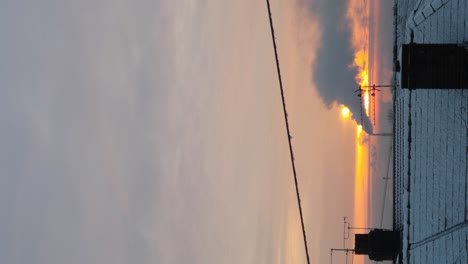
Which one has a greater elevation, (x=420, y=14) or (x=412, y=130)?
(x=420, y=14)

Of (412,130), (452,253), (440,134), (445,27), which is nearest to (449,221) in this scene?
(452,253)

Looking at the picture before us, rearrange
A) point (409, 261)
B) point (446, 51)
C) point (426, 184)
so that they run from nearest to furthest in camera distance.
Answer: point (446, 51), point (426, 184), point (409, 261)

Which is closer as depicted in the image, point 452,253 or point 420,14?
point 452,253

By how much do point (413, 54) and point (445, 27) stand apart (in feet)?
6.01

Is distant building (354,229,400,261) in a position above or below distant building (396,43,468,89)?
below

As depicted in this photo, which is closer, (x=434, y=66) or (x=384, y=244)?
(x=434, y=66)

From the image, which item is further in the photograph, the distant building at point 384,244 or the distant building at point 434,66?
the distant building at point 384,244

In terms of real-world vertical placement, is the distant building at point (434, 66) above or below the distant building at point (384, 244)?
above

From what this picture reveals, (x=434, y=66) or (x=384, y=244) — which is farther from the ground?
(x=434, y=66)

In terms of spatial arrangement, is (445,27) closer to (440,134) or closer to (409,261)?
(440,134)

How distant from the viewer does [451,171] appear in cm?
1739

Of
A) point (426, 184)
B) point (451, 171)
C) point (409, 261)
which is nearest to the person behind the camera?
point (451, 171)

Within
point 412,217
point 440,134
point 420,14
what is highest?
point 420,14

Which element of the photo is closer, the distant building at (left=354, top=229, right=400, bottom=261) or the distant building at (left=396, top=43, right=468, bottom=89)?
the distant building at (left=396, top=43, right=468, bottom=89)
